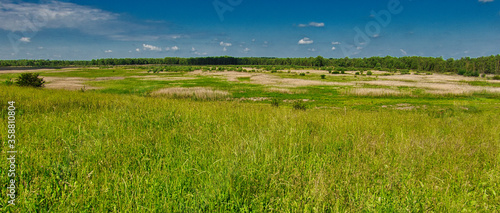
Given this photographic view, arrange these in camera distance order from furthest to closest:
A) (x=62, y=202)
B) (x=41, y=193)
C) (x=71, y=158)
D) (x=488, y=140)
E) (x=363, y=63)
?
(x=363, y=63) → (x=488, y=140) → (x=71, y=158) → (x=41, y=193) → (x=62, y=202)

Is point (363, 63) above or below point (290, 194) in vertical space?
above

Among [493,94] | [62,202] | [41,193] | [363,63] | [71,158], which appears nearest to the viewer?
[62,202]

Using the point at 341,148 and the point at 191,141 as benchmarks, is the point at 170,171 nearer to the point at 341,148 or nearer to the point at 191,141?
the point at 191,141

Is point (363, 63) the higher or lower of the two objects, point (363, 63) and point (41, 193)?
the higher

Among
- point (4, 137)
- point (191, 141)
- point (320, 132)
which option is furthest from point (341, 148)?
point (4, 137)

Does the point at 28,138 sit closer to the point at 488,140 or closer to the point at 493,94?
the point at 488,140

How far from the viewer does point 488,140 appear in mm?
5488

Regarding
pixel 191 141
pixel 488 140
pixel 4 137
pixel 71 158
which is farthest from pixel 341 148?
pixel 4 137

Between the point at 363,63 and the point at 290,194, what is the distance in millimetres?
219973

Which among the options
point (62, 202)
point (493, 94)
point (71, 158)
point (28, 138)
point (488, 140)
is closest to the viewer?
point (62, 202)

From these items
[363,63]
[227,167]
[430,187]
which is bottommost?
[430,187]

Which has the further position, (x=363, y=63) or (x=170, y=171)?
(x=363, y=63)

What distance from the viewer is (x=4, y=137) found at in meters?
4.50

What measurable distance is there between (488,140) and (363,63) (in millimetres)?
215384
